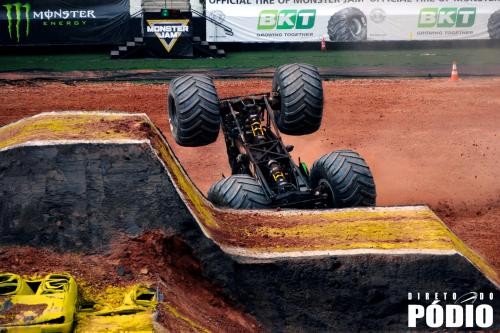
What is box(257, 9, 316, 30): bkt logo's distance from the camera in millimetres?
26359

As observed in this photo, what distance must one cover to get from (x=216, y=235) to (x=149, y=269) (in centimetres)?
99

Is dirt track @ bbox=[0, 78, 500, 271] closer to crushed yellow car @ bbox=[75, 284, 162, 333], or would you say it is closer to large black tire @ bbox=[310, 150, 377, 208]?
large black tire @ bbox=[310, 150, 377, 208]

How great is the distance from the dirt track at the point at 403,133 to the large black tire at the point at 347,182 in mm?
1674

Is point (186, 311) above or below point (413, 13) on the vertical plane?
below

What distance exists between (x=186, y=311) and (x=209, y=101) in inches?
185

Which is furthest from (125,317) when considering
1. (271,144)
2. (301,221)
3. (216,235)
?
(271,144)

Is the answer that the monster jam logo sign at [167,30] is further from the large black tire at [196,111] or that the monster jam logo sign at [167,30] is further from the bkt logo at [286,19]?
the large black tire at [196,111]

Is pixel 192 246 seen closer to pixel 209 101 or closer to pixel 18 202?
pixel 18 202

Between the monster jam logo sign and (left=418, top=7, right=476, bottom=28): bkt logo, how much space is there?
8.36 m

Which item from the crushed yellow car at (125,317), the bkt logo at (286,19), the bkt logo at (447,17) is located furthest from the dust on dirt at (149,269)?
the bkt logo at (447,17)

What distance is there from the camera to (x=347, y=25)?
26.5 metres

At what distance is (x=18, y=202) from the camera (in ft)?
23.9

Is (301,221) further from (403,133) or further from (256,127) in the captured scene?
(403,133)

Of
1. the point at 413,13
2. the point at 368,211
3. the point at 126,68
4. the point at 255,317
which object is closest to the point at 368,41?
the point at 413,13
